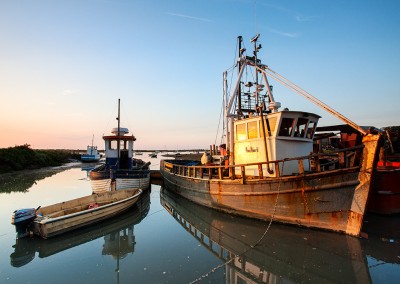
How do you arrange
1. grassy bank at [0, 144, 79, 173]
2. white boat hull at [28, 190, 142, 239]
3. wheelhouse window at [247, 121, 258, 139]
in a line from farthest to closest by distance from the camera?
1. grassy bank at [0, 144, 79, 173]
2. wheelhouse window at [247, 121, 258, 139]
3. white boat hull at [28, 190, 142, 239]

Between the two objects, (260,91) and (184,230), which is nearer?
(184,230)

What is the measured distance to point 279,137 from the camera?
1042cm

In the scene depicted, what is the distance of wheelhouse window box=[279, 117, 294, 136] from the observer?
10448 millimetres

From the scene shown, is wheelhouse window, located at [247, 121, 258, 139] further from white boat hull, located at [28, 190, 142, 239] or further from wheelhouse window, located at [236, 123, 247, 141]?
white boat hull, located at [28, 190, 142, 239]

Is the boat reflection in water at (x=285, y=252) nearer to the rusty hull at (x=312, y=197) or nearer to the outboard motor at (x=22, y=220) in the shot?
the rusty hull at (x=312, y=197)

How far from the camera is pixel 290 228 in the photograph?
920 centimetres

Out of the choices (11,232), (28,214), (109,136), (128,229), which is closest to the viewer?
(28,214)

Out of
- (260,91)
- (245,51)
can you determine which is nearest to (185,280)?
(260,91)

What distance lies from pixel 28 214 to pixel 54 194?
32.3 feet

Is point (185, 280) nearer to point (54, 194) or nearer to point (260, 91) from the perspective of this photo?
point (260, 91)

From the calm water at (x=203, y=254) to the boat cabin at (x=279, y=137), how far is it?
2.92m

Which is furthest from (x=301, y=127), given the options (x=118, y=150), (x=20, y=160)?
(x=20, y=160)

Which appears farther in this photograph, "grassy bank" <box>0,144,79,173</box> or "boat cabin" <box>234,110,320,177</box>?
"grassy bank" <box>0,144,79,173</box>

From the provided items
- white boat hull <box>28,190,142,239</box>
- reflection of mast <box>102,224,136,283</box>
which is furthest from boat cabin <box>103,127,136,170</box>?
reflection of mast <box>102,224,136,283</box>
